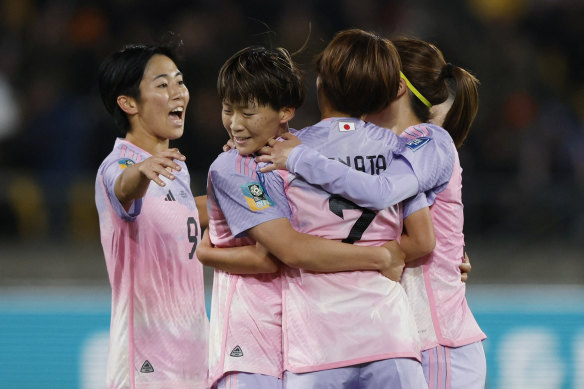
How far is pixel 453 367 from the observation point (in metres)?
3.04

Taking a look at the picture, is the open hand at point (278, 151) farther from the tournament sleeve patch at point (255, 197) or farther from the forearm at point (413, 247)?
the forearm at point (413, 247)

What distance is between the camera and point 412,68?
315cm

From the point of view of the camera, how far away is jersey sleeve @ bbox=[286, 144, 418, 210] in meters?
2.73

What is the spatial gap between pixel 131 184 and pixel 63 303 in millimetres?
3440

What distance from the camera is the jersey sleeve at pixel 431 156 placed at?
115 inches

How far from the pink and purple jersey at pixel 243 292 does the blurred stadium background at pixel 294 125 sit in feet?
8.59

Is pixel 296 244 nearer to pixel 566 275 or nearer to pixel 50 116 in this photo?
pixel 566 275

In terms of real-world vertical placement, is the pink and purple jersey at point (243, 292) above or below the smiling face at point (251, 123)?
below

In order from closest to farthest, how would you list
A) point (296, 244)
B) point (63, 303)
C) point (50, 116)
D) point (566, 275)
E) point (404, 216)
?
point (296, 244) < point (404, 216) < point (63, 303) < point (566, 275) < point (50, 116)

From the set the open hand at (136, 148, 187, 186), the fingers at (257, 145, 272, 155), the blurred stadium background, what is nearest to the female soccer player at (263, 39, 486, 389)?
the fingers at (257, 145, 272, 155)

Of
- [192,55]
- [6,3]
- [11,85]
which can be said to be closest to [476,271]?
[192,55]

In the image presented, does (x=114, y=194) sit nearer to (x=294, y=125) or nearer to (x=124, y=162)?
(x=124, y=162)

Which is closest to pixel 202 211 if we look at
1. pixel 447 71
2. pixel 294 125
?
pixel 447 71

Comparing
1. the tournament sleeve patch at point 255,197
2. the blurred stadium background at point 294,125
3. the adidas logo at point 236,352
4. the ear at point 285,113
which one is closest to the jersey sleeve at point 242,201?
the tournament sleeve patch at point 255,197
